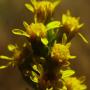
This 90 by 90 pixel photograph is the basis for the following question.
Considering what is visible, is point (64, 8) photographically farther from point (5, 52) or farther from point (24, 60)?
point (24, 60)

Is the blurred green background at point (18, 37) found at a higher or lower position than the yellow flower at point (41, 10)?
higher

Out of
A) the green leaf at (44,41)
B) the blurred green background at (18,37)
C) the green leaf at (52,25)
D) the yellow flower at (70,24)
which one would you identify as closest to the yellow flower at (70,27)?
the yellow flower at (70,24)

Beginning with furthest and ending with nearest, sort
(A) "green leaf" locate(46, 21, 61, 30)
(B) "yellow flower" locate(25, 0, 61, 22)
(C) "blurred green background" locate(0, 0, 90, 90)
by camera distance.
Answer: (C) "blurred green background" locate(0, 0, 90, 90), (B) "yellow flower" locate(25, 0, 61, 22), (A) "green leaf" locate(46, 21, 61, 30)

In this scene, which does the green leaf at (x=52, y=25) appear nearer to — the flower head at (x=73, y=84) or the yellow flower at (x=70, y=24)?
the yellow flower at (x=70, y=24)

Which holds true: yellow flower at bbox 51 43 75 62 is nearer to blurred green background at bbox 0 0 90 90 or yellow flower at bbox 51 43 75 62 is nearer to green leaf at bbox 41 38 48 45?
green leaf at bbox 41 38 48 45

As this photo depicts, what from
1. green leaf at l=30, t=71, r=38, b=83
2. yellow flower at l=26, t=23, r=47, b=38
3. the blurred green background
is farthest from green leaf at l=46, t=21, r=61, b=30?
the blurred green background
